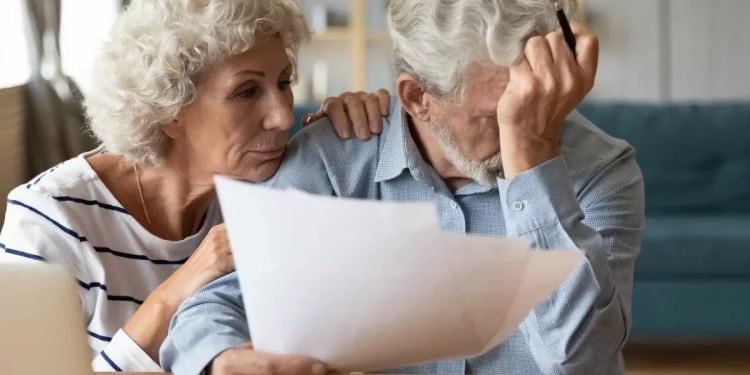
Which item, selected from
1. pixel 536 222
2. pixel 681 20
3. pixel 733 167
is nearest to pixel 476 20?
pixel 536 222

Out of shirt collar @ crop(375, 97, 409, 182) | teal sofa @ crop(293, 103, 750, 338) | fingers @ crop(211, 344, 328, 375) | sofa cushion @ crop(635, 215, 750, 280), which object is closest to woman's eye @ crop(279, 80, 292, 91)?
shirt collar @ crop(375, 97, 409, 182)

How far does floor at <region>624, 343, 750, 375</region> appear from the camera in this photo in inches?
129

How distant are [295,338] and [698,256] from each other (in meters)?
2.49

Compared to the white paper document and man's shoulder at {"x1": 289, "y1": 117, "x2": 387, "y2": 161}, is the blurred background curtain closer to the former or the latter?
man's shoulder at {"x1": 289, "y1": 117, "x2": 387, "y2": 161}

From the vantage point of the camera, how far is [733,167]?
3.67 meters

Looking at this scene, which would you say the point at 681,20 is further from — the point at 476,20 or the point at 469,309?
the point at 469,309

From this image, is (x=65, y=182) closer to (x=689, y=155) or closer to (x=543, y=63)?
(x=543, y=63)

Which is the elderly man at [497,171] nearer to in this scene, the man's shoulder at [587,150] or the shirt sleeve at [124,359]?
the man's shoulder at [587,150]

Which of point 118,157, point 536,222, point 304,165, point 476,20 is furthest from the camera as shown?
point 118,157

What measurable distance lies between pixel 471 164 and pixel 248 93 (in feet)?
1.32

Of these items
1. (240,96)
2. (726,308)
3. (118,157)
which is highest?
(240,96)

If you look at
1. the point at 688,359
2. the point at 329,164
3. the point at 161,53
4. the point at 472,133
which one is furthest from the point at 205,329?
the point at 688,359

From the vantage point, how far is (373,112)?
1529 mm

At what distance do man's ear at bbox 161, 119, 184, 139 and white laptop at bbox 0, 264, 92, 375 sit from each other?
860mm
